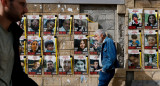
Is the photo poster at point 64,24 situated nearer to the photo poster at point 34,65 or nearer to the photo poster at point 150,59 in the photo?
the photo poster at point 34,65

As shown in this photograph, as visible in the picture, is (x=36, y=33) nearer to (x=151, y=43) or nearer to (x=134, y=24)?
(x=134, y=24)

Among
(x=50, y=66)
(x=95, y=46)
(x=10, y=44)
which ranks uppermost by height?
(x=10, y=44)

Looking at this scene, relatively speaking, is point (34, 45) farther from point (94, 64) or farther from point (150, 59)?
point (150, 59)

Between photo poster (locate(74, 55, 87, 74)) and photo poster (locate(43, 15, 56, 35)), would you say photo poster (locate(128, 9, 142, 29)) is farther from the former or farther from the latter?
photo poster (locate(43, 15, 56, 35))

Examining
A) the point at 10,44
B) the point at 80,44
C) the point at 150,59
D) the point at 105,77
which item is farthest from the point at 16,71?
the point at 150,59

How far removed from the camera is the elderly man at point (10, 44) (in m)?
2.38

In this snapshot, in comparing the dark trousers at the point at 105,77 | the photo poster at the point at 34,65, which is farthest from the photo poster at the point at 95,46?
the photo poster at the point at 34,65

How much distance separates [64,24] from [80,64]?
118 cm

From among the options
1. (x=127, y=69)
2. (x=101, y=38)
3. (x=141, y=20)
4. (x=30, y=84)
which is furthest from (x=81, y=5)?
(x=30, y=84)

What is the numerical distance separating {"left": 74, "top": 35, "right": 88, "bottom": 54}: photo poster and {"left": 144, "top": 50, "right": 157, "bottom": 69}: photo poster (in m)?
1.64

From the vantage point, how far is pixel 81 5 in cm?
729

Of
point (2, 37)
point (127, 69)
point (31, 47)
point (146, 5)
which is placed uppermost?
point (146, 5)

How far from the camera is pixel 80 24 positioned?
735 centimetres

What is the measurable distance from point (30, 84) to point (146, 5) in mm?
5309
